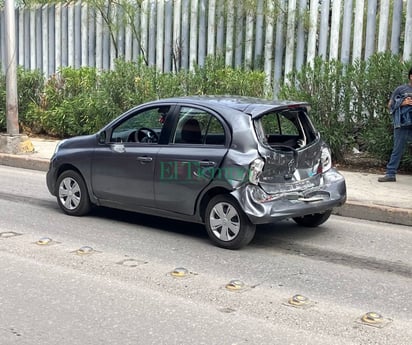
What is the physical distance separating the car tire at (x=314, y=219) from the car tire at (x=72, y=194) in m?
2.80

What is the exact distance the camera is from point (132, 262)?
602 centimetres

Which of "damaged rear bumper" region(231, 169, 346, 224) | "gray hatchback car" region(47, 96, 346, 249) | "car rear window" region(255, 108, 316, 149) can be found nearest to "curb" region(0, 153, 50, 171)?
"gray hatchback car" region(47, 96, 346, 249)

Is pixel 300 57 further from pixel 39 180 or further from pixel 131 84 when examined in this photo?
pixel 39 180

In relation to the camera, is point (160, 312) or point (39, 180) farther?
point (39, 180)

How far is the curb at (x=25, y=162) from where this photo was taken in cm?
1228

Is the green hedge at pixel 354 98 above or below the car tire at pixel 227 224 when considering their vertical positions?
above

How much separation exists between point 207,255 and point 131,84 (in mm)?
8189

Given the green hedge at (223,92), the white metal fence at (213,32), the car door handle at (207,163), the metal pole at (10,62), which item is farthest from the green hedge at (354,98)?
the metal pole at (10,62)

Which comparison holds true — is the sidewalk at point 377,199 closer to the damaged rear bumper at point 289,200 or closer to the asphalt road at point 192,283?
the asphalt road at point 192,283

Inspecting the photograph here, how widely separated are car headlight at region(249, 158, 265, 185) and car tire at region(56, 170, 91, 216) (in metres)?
2.55

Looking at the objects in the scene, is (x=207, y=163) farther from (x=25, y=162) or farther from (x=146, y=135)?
(x=25, y=162)

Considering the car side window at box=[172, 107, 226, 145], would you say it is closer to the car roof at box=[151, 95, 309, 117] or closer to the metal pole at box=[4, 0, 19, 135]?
the car roof at box=[151, 95, 309, 117]

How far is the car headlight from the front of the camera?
6.28 metres

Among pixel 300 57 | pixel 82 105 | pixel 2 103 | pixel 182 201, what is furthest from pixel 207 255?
pixel 2 103
